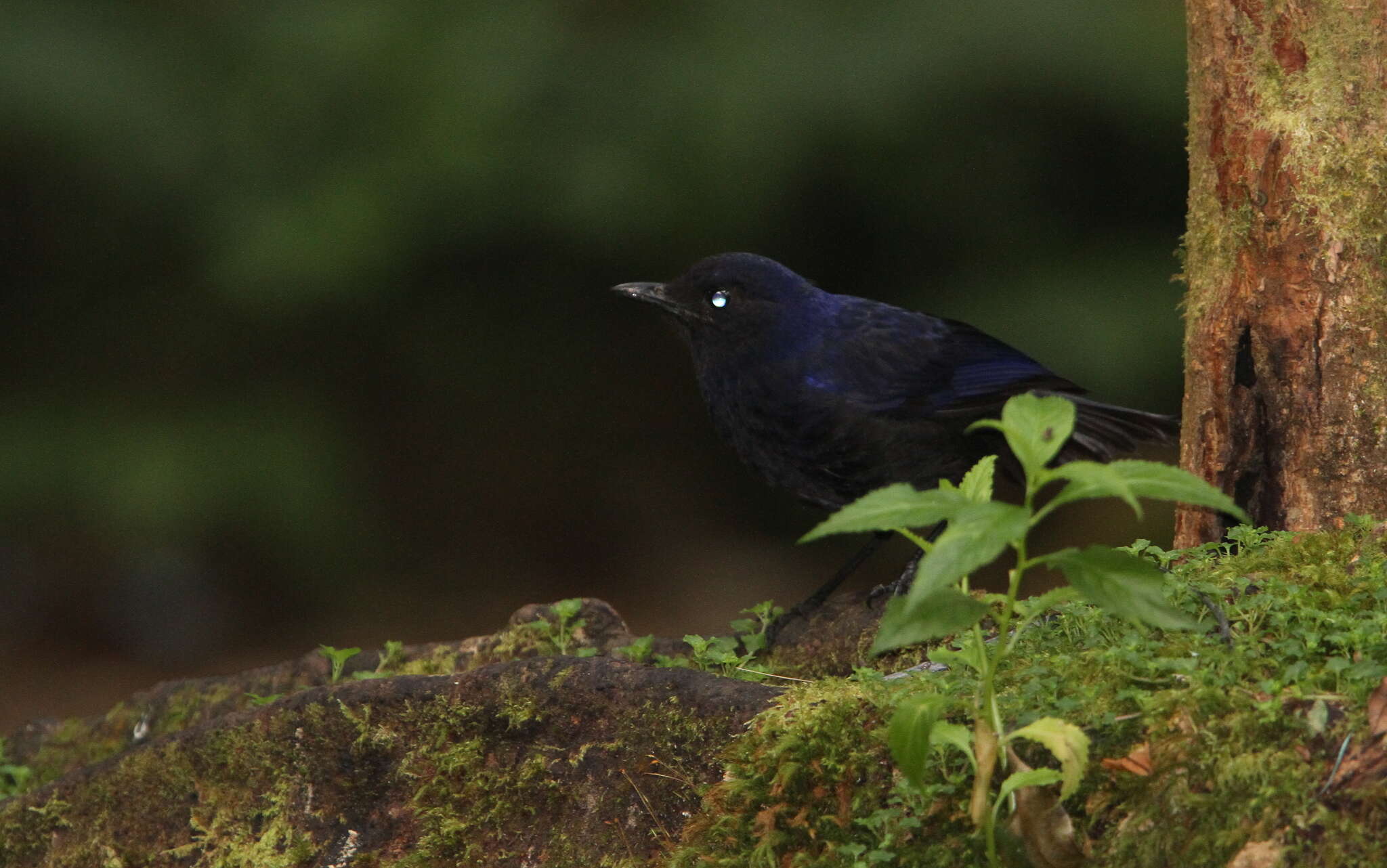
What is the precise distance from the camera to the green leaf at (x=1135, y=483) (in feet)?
6.11

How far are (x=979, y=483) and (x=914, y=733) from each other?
46 centimetres

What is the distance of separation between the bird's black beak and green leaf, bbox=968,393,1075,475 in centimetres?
288

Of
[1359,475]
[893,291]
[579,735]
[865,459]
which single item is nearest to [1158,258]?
[893,291]

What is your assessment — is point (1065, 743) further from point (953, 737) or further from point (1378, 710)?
point (1378, 710)

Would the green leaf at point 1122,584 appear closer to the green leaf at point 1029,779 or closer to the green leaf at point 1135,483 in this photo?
the green leaf at point 1135,483

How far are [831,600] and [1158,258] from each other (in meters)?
3.32

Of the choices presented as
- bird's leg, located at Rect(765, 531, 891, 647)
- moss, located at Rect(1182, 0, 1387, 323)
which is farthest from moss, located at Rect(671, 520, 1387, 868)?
bird's leg, located at Rect(765, 531, 891, 647)

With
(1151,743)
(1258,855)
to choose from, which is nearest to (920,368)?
(1151,743)

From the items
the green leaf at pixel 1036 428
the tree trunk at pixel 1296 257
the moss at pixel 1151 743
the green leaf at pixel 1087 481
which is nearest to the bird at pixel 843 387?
the tree trunk at pixel 1296 257

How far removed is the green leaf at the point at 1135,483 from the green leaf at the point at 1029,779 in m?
0.38

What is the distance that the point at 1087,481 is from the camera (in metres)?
1.93

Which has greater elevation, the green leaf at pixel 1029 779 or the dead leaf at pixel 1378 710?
the dead leaf at pixel 1378 710

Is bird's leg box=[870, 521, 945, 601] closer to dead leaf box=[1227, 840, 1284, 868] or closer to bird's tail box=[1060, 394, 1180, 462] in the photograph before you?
bird's tail box=[1060, 394, 1180, 462]

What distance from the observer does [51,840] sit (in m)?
3.62
